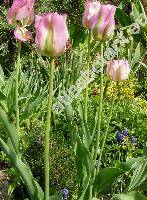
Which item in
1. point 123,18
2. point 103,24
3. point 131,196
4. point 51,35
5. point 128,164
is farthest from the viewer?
point 123,18

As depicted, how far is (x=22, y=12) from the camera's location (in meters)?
1.65

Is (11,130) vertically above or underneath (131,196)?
above

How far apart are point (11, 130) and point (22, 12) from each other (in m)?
0.44

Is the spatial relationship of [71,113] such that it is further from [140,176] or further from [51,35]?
[51,35]

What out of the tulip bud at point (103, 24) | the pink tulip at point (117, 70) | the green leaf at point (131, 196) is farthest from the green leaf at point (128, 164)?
the tulip bud at point (103, 24)

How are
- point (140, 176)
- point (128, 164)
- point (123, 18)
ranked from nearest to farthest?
point (128, 164) → point (140, 176) → point (123, 18)

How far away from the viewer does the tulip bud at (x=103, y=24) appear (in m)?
1.65

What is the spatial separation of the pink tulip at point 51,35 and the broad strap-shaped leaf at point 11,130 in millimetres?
392

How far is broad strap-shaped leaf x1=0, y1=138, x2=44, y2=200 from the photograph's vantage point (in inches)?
67.3

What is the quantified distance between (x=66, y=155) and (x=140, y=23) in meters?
2.39

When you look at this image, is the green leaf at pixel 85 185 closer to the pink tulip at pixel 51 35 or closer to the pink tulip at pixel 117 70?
the pink tulip at pixel 117 70

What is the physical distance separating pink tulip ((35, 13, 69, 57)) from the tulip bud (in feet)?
1.01

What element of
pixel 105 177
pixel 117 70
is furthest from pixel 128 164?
pixel 117 70

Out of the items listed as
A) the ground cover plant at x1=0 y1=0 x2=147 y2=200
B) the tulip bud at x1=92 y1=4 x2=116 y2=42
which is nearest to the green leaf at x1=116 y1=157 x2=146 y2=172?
the ground cover plant at x1=0 y1=0 x2=147 y2=200
